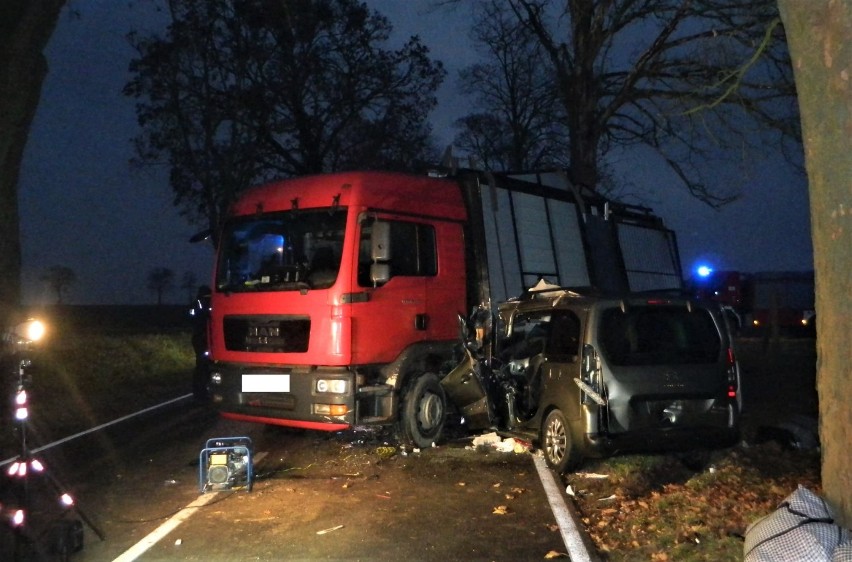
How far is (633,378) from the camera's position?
7.99 meters

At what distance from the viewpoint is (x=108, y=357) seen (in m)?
21.7

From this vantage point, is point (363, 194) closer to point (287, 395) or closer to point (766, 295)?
point (287, 395)

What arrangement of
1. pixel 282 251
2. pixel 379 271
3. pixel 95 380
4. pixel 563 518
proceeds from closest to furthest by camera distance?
pixel 563 518 < pixel 379 271 < pixel 282 251 < pixel 95 380

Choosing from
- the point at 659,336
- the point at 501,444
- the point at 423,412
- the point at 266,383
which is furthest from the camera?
the point at 501,444

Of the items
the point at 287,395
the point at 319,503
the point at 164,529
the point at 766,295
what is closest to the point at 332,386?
the point at 287,395

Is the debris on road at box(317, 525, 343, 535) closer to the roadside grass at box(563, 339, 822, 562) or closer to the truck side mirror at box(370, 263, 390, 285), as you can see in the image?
the roadside grass at box(563, 339, 822, 562)

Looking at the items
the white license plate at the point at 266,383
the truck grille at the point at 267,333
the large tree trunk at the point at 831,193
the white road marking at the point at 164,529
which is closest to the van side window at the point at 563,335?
the truck grille at the point at 267,333

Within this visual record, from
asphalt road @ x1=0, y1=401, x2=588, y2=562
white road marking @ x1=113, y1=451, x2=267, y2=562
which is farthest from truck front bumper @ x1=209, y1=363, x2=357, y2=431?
white road marking @ x1=113, y1=451, x2=267, y2=562

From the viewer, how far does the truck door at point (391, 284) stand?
912 cm

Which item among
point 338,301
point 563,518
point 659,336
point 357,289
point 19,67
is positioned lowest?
point 563,518

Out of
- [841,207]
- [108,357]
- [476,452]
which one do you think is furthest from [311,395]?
[108,357]

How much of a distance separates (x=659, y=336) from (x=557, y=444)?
1462 millimetres

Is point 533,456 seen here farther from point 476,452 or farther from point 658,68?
point 658,68

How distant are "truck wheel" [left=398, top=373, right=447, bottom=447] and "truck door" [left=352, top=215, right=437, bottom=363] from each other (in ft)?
1.75
